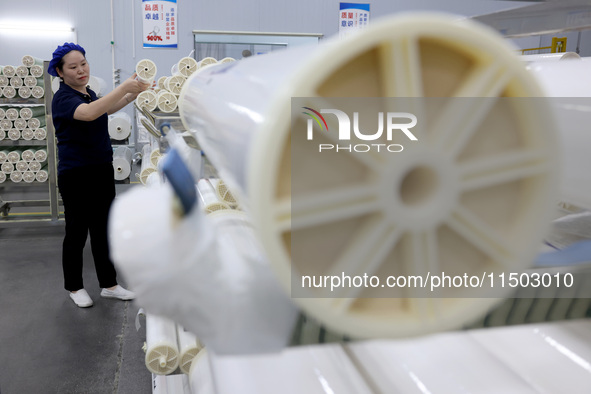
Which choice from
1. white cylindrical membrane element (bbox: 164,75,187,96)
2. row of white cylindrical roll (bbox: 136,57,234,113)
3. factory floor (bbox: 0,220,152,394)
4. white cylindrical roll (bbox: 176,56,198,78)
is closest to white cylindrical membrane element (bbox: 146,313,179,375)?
factory floor (bbox: 0,220,152,394)

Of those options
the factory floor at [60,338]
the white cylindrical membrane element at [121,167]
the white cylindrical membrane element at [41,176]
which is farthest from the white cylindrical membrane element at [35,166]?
the factory floor at [60,338]

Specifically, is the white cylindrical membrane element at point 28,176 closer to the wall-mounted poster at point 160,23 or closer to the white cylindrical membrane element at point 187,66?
the white cylindrical membrane element at point 187,66

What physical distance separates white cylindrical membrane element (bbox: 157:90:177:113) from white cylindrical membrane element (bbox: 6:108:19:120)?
2169mm

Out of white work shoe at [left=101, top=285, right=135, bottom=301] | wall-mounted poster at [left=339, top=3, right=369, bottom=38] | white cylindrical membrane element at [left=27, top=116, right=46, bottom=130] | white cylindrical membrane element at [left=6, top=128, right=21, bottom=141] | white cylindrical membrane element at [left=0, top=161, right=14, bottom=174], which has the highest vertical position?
wall-mounted poster at [left=339, top=3, right=369, bottom=38]

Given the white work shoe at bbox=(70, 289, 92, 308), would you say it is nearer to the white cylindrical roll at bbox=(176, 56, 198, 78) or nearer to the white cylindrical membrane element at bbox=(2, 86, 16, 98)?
the white cylindrical roll at bbox=(176, 56, 198, 78)

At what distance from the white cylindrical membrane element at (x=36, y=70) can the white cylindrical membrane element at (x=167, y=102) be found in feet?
6.92

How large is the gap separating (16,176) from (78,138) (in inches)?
84.0

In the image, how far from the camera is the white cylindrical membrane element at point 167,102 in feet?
9.07

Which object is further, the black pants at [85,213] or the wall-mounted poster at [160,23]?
the wall-mounted poster at [160,23]

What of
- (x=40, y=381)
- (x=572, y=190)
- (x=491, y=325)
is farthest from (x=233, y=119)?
(x=40, y=381)

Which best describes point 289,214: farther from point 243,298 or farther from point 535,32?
point 535,32

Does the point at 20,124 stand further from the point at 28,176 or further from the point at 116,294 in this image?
the point at 116,294

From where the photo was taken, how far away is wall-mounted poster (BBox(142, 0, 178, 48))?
21.6 ft

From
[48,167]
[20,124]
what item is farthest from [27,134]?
[48,167]
